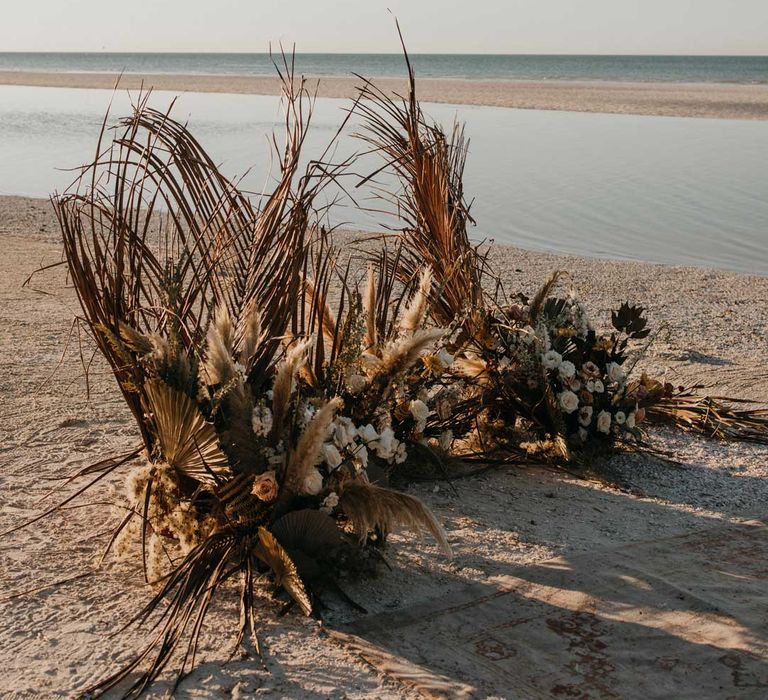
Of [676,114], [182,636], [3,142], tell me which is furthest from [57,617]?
[676,114]

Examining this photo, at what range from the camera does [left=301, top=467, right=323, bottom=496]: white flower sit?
3.25m

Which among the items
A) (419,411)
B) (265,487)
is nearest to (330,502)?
(265,487)

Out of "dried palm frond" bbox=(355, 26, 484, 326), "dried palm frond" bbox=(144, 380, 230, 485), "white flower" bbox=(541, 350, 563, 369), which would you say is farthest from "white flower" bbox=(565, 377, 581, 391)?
"dried palm frond" bbox=(144, 380, 230, 485)

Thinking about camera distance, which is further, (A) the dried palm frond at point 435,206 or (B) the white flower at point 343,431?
(A) the dried palm frond at point 435,206

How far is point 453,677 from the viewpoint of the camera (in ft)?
9.72

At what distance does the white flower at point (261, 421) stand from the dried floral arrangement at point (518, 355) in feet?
4.52

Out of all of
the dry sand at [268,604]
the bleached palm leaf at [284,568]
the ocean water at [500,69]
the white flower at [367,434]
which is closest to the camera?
the dry sand at [268,604]

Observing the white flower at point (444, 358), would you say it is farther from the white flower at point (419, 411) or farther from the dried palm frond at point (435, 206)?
the dried palm frond at point (435, 206)

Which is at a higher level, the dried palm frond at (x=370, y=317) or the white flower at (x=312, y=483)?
the dried palm frond at (x=370, y=317)

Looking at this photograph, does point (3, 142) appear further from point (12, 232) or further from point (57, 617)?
point (57, 617)

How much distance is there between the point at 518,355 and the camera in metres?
4.64

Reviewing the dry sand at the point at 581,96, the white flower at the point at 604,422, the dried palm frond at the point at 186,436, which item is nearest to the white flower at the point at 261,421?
the dried palm frond at the point at 186,436

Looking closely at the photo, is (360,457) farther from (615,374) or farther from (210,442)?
(615,374)

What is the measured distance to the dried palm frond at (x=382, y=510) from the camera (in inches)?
126
